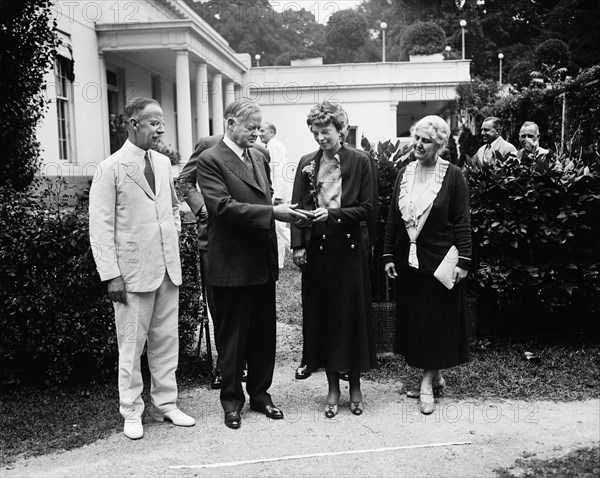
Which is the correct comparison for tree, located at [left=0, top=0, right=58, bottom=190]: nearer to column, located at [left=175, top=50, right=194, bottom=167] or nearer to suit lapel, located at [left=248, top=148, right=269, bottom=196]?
suit lapel, located at [left=248, top=148, right=269, bottom=196]

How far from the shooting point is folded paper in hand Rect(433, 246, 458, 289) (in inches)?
174

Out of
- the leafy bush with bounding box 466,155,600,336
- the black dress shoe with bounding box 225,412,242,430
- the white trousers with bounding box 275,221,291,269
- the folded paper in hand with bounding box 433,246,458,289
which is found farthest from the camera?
the white trousers with bounding box 275,221,291,269

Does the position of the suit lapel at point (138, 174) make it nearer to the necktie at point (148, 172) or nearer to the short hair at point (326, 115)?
the necktie at point (148, 172)

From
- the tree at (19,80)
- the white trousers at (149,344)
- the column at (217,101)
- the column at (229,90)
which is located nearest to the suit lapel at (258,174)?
the white trousers at (149,344)

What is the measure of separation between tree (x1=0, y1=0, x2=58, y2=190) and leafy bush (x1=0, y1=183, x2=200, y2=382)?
4.29 meters

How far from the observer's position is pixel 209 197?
414 centimetres

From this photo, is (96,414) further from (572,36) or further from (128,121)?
(572,36)

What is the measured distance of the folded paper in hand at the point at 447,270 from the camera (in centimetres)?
443

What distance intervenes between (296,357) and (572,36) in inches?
1536

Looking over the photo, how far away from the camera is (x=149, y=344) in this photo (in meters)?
4.36

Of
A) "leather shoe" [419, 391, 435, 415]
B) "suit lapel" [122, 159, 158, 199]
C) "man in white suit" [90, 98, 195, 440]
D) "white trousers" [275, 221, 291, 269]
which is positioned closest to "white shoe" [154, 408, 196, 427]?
"man in white suit" [90, 98, 195, 440]

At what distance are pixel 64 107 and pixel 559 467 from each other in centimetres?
1582

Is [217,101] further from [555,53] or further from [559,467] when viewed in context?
[559,467]

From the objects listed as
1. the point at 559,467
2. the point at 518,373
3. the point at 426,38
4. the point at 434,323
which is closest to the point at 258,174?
the point at 434,323
